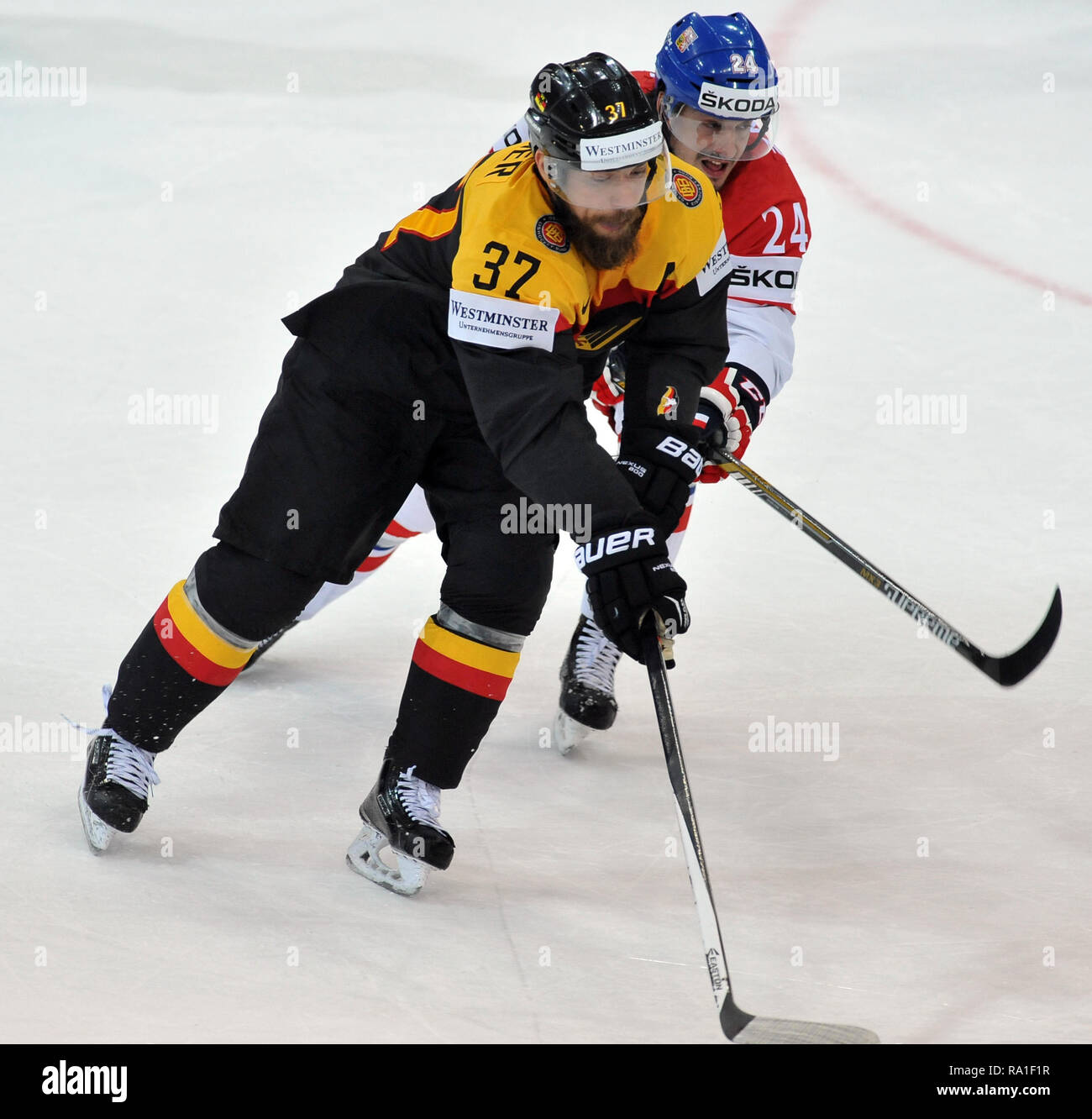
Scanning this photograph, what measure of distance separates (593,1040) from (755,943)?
17.1 inches

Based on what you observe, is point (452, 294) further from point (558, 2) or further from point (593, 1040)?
point (558, 2)

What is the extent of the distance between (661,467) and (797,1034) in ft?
2.97

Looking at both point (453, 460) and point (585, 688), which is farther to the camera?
point (585, 688)

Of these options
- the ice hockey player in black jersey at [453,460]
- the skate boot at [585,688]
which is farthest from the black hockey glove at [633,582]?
the skate boot at [585,688]

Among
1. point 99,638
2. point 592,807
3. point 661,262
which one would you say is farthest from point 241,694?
point 661,262

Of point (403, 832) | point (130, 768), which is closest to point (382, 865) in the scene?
point (403, 832)

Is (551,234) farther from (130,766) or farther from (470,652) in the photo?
(130,766)

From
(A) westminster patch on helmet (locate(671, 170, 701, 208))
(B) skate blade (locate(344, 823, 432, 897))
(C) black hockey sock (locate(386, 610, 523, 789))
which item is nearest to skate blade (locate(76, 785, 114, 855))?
(B) skate blade (locate(344, 823, 432, 897))

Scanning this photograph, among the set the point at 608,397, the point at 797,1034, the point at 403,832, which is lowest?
the point at 403,832

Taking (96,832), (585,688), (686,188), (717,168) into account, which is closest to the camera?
(686,188)

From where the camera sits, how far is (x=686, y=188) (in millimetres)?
2348

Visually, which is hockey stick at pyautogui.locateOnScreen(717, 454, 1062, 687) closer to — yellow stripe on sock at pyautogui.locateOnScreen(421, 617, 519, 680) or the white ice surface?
the white ice surface

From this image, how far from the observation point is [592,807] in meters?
2.82

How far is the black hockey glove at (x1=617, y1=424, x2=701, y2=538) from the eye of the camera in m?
2.39
